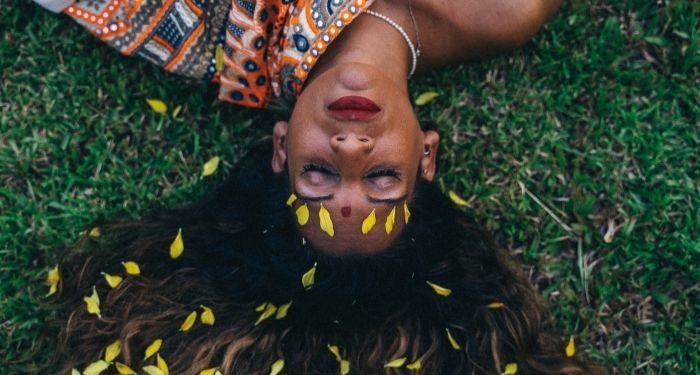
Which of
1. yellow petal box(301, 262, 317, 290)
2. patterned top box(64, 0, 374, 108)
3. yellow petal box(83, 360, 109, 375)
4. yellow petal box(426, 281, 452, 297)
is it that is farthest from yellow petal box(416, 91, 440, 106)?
yellow petal box(83, 360, 109, 375)

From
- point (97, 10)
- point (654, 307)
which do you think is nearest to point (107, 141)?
point (97, 10)

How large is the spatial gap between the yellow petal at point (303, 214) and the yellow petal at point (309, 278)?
20 centimetres

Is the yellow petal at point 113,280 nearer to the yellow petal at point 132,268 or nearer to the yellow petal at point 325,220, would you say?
the yellow petal at point 132,268

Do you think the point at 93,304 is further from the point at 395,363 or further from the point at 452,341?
the point at 452,341

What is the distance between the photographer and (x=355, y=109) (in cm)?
294

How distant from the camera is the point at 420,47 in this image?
3648 millimetres

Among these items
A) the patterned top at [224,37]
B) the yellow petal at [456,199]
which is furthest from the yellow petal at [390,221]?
the yellow petal at [456,199]

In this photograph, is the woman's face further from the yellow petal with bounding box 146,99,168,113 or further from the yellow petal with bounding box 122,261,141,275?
the yellow petal with bounding box 146,99,168,113

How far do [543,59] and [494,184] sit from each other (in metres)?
0.73

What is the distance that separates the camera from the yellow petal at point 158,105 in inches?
157

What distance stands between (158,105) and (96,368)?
54.7 inches

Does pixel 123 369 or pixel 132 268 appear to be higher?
pixel 132 268

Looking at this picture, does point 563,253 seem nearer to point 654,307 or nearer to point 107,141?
point 654,307

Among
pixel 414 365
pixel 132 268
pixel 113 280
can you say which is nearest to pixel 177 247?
pixel 132 268
